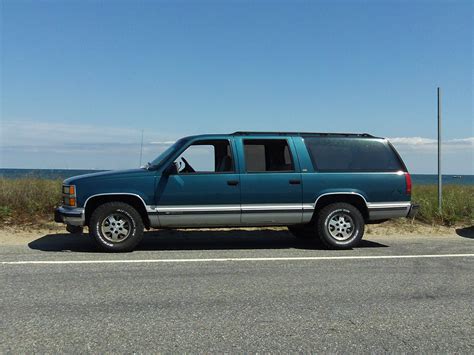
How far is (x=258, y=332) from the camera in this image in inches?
149

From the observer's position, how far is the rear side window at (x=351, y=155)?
802 centimetres

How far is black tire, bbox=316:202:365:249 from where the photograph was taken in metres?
7.86

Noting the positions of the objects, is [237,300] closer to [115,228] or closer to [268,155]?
[115,228]

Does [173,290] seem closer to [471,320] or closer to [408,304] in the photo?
[408,304]

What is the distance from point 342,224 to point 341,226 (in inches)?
1.5

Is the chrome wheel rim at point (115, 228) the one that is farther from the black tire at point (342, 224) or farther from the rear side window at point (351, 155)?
the rear side window at point (351, 155)

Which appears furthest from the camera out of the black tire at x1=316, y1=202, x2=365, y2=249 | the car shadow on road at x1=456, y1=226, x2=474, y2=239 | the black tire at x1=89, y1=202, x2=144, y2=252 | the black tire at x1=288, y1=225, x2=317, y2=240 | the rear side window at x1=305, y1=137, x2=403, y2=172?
the car shadow on road at x1=456, y1=226, x2=474, y2=239

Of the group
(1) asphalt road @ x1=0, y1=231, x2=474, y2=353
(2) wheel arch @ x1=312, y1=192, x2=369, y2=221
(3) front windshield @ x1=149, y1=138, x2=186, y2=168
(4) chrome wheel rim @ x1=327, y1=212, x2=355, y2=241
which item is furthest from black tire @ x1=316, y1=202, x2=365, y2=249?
(3) front windshield @ x1=149, y1=138, x2=186, y2=168

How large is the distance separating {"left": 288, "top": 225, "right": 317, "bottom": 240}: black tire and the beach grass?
3.69m

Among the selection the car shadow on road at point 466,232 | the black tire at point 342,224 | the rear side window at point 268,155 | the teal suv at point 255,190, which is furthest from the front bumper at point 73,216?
the car shadow on road at point 466,232

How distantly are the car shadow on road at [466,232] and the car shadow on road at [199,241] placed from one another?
2.44 meters

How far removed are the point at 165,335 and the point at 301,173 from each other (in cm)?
466

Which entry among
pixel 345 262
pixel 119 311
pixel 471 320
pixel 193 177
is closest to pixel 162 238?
pixel 193 177

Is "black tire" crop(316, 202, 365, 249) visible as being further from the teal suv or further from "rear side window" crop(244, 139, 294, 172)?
"rear side window" crop(244, 139, 294, 172)
